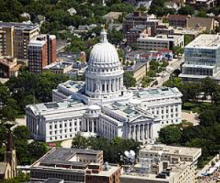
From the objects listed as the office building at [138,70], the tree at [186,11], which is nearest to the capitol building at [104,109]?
the office building at [138,70]

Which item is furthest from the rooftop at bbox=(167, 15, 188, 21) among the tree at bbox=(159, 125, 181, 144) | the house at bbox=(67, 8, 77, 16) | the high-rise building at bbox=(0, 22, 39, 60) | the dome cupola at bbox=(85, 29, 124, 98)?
the tree at bbox=(159, 125, 181, 144)

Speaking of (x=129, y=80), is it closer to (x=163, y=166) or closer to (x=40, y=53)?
(x=40, y=53)

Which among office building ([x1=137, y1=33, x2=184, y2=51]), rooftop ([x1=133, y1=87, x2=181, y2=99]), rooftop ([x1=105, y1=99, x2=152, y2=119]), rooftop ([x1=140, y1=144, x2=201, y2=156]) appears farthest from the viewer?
office building ([x1=137, y1=33, x2=184, y2=51])

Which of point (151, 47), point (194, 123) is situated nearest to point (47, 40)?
point (151, 47)

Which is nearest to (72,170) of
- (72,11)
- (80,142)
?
(80,142)

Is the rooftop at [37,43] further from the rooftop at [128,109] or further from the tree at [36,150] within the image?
the tree at [36,150]

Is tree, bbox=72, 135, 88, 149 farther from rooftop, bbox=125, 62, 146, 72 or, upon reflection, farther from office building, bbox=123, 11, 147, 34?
office building, bbox=123, 11, 147, 34

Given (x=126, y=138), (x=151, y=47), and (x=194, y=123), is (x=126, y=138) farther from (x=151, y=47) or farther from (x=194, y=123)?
(x=151, y=47)
